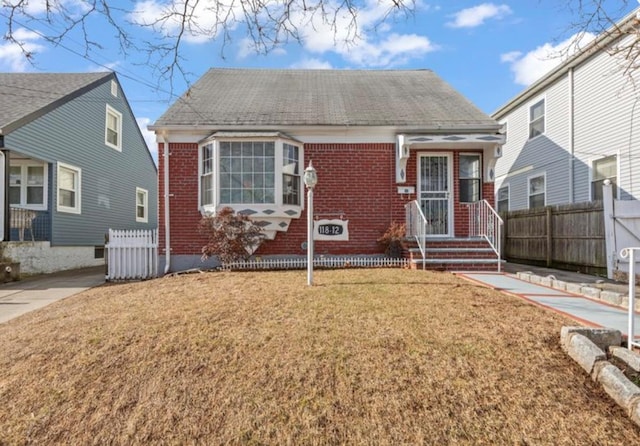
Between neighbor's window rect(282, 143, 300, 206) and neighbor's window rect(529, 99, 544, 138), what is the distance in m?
9.83

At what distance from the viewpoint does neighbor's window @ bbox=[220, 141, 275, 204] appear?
30.0ft

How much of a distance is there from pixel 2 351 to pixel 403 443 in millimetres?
4313

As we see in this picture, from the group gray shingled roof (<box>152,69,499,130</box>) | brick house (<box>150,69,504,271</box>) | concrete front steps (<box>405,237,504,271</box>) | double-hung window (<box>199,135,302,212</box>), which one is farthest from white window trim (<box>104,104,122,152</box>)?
concrete front steps (<box>405,237,504,271</box>)

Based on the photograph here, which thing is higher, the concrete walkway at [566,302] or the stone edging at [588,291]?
the stone edging at [588,291]

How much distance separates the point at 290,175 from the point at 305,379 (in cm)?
687

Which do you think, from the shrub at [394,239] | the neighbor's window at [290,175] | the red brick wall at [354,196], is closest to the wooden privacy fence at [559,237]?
the red brick wall at [354,196]

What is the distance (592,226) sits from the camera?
888 cm

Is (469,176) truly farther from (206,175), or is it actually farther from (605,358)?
(605,358)

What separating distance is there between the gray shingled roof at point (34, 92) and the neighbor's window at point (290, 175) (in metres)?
7.87

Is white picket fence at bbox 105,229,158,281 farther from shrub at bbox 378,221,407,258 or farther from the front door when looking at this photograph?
the front door

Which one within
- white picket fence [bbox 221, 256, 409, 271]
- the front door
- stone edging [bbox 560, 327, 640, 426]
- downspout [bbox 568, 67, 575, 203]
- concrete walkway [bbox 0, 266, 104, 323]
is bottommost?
concrete walkway [bbox 0, 266, 104, 323]

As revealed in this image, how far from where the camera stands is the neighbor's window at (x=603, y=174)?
10.4 metres

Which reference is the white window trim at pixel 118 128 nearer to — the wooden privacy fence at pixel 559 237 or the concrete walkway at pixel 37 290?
the concrete walkway at pixel 37 290

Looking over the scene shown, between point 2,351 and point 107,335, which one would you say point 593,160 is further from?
Answer: point 2,351
